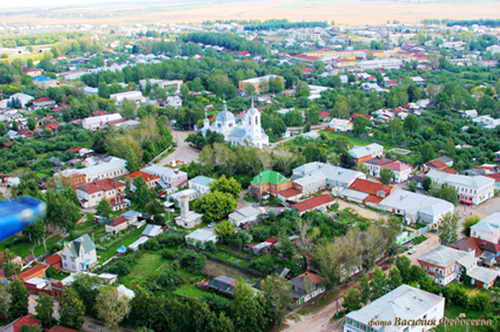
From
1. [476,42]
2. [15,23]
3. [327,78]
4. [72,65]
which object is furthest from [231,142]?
[15,23]

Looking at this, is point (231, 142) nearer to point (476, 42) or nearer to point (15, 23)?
point (476, 42)

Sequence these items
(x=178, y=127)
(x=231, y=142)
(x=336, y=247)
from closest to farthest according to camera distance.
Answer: (x=336, y=247) < (x=231, y=142) < (x=178, y=127)

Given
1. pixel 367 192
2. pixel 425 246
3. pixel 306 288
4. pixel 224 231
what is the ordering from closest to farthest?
1. pixel 306 288
2. pixel 425 246
3. pixel 224 231
4. pixel 367 192

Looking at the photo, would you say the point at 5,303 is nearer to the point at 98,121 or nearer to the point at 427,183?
the point at 427,183

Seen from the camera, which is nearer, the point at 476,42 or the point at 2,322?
the point at 2,322

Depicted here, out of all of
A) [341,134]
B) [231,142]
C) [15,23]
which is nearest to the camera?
[231,142]

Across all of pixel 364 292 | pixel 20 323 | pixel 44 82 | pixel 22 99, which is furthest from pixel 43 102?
pixel 364 292
